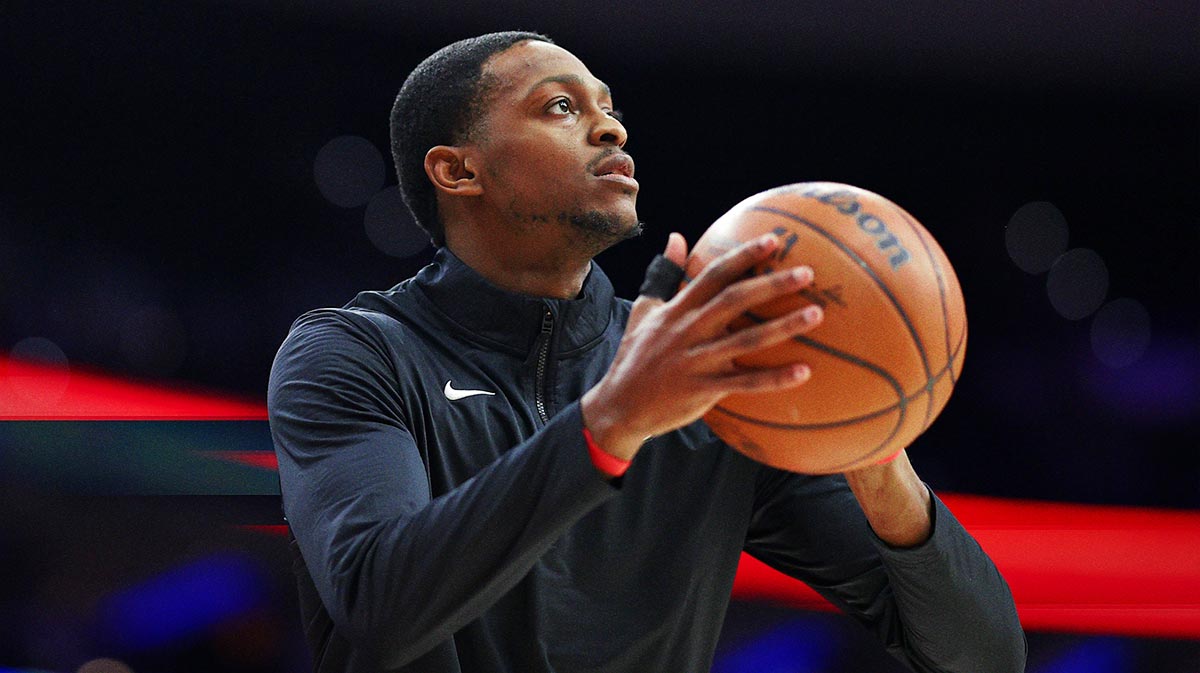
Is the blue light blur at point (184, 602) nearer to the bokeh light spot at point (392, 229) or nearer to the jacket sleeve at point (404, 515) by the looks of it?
the bokeh light spot at point (392, 229)

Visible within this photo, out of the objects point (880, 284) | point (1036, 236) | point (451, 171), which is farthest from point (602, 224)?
point (1036, 236)

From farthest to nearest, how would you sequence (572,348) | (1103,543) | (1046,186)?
(1046,186), (1103,543), (572,348)

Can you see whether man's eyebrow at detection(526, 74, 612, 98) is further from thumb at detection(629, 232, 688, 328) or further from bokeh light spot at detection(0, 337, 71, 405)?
bokeh light spot at detection(0, 337, 71, 405)

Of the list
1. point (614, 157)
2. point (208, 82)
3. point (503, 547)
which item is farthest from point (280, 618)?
point (503, 547)

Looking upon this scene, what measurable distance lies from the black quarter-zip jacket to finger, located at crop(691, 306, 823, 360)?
31 cm

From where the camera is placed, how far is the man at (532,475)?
1473mm

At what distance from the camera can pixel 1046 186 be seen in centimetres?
409

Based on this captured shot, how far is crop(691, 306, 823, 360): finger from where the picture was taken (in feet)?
4.12

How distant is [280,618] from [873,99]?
2486 mm

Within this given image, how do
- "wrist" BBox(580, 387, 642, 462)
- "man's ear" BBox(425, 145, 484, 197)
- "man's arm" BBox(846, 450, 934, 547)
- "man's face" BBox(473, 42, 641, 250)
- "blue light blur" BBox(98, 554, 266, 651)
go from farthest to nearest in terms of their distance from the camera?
1. "blue light blur" BBox(98, 554, 266, 651)
2. "man's ear" BBox(425, 145, 484, 197)
3. "man's face" BBox(473, 42, 641, 250)
4. "man's arm" BBox(846, 450, 934, 547)
5. "wrist" BBox(580, 387, 642, 462)

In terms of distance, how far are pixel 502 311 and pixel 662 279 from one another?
2.20ft

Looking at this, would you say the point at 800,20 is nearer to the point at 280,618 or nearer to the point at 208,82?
the point at 208,82

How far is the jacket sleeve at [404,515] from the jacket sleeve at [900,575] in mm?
607

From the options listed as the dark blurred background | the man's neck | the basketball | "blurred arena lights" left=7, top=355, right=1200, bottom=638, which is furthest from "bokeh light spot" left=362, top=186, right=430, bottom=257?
the basketball
